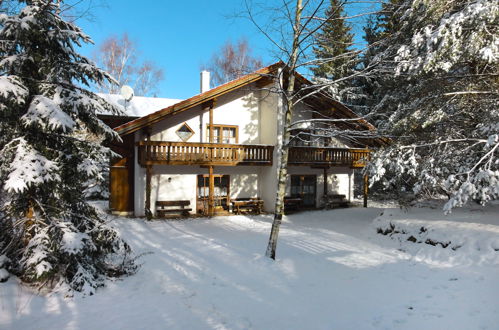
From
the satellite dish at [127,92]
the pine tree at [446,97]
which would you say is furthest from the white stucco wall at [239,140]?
the pine tree at [446,97]

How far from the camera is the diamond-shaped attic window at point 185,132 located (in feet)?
50.8

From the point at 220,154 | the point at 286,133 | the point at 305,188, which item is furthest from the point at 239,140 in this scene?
the point at 286,133

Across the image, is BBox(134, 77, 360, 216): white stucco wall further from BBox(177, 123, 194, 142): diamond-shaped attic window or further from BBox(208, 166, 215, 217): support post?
BBox(208, 166, 215, 217): support post

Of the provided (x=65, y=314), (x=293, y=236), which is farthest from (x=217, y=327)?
(x=293, y=236)

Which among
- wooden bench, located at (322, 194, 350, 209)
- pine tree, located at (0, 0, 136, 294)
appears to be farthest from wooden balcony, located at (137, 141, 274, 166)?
pine tree, located at (0, 0, 136, 294)

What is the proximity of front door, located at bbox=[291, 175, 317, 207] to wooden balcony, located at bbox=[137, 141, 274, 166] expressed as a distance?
8.81 feet

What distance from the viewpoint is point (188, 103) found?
14344 millimetres

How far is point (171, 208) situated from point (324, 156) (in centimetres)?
873

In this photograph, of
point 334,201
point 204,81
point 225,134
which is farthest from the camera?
point 204,81

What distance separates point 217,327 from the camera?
16.0 ft

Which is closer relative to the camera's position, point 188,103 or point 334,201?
point 188,103

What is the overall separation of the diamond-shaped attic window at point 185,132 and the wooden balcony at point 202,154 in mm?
651

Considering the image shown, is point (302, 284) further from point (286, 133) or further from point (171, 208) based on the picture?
point (171, 208)

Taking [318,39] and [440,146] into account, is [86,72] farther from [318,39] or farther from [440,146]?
[440,146]
